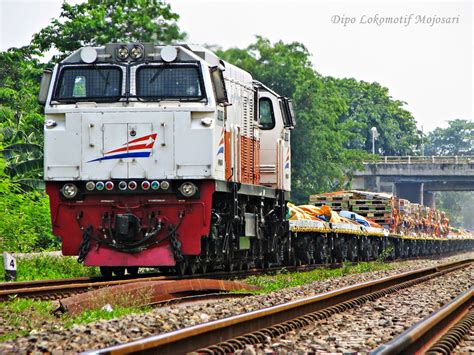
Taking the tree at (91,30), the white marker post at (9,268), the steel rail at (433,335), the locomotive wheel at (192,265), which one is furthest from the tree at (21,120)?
the steel rail at (433,335)

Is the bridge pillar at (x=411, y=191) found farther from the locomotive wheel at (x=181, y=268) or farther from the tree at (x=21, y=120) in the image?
the locomotive wheel at (x=181, y=268)

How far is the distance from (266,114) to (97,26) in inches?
766

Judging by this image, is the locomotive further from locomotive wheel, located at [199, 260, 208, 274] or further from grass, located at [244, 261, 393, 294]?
grass, located at [244, 261, 393, 294]

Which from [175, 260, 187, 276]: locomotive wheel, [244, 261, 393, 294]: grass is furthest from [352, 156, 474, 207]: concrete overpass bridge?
[175, 260, 187, 276]: locomotive wheel

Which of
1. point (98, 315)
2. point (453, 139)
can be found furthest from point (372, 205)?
point (453, 139)

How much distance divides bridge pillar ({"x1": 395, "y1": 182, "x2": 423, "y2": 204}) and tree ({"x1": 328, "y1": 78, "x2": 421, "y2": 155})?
14.4m

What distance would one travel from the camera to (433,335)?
8688 mm

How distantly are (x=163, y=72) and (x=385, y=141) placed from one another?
104275 mm

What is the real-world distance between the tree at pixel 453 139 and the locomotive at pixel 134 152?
15860 cm

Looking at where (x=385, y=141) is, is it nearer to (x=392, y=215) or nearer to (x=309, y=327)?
(x=392, y=215)

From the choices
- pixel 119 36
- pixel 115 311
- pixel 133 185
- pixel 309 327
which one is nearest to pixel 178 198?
pixel 133 185

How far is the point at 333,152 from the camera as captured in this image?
62156 millimetres

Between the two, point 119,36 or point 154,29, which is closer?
point 154,29

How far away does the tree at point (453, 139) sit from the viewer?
171375mm
